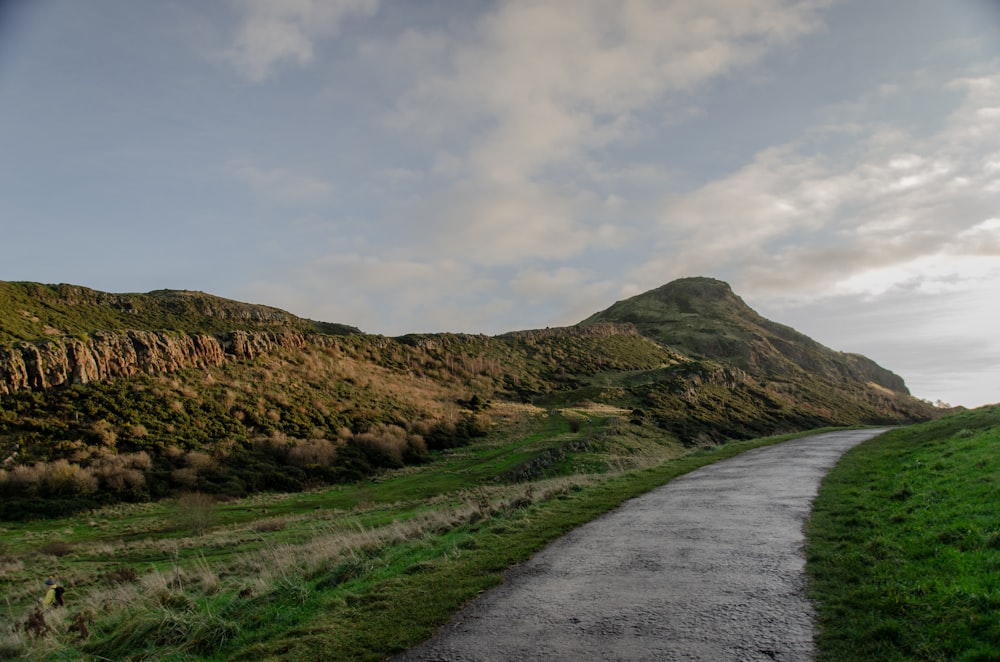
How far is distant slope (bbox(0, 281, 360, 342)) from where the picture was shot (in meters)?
61.9

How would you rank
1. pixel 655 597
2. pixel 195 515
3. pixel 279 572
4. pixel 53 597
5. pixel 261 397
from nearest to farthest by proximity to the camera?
pixel 655 597 → pixel 279 572 → pixel 53 597 → pixel 195 515 → pixel 261 397

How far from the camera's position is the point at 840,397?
4779 inches

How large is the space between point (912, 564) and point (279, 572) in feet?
42.0

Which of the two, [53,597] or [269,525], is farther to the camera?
[269,525]

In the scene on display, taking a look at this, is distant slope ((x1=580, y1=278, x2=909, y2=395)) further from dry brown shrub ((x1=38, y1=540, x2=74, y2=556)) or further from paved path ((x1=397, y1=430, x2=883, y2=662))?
dry brown shrub ((x1=38, y1=540, x2=74, y2=556))

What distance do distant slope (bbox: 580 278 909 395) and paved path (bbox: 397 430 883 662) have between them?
12510 centimetres

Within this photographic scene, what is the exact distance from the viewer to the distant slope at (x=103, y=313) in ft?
203

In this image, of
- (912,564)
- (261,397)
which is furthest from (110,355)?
(912,564)

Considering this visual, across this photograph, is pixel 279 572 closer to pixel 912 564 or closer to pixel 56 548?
pixel 912 564

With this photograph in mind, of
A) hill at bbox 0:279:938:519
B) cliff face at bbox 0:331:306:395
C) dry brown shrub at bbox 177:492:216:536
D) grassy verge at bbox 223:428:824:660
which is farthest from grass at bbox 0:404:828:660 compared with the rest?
cliff face at bbox 0:331:306:395

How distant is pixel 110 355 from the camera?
50.6 m

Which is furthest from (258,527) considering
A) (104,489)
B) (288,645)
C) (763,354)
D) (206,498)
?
(763,354)

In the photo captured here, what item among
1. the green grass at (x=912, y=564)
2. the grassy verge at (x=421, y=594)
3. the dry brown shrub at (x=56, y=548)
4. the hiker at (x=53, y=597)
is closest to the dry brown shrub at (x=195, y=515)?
the dry brown shrub at (x=56, y=548)

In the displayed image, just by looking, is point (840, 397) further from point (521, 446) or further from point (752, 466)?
point (752, 466)
